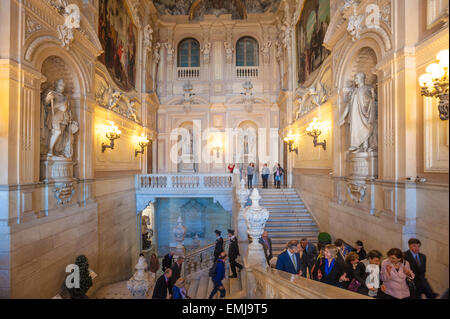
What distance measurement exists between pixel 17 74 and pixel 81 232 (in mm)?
4664

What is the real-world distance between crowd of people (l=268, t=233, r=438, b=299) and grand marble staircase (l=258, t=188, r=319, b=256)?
356 centimetres

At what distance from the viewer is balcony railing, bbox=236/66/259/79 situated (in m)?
17.9

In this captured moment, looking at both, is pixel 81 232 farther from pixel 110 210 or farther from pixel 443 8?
pixel 443 8

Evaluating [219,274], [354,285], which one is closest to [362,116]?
[354,285]

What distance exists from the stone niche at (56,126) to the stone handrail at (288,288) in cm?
562

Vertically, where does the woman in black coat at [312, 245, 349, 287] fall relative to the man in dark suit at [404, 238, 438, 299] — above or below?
below

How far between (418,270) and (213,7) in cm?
1947

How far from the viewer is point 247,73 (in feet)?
58.9

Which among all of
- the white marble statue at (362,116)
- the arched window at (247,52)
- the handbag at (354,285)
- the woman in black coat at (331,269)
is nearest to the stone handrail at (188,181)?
the white marble statue at (362,116)

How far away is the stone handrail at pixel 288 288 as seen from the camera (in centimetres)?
317

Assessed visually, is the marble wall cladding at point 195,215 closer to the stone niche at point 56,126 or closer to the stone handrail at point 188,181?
the stone handrail at point 188,181

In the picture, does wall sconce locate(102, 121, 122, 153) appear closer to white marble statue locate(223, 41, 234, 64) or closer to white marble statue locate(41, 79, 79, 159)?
white marble statue locate(41, 79, 79, 159)

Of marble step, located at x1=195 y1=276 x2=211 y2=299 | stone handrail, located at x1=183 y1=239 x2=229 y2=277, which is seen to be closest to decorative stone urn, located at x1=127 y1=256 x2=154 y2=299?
marble step, located at x1=195 y1=276 x2=211 y2=299

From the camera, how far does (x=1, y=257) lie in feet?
17.3
